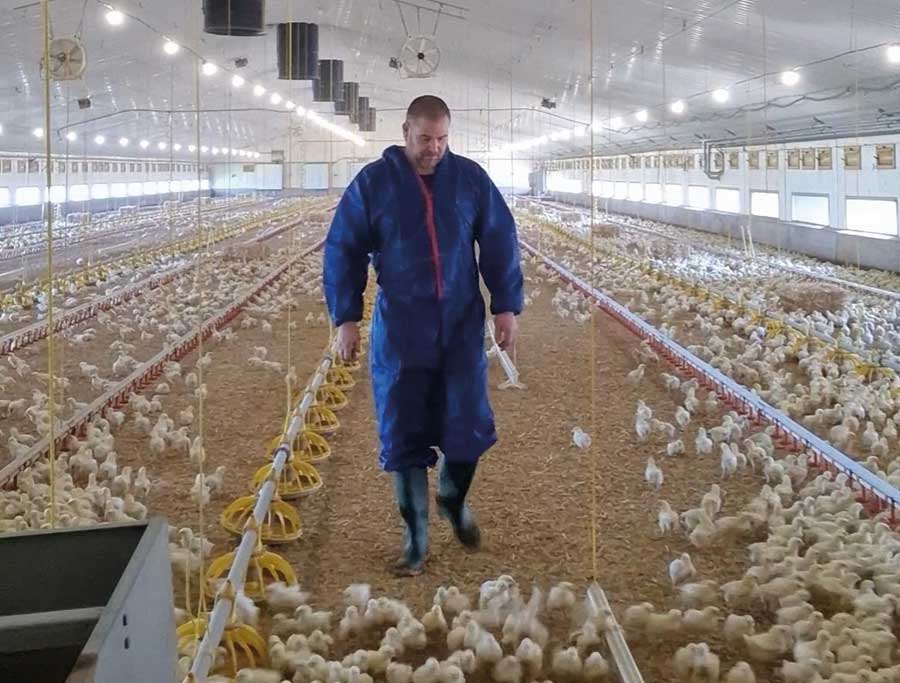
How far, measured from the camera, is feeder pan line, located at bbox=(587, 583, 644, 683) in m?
2.24

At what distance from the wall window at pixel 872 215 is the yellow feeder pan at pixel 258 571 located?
11420 mm

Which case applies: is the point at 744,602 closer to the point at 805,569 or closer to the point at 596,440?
the point at 805,569

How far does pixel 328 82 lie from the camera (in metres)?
16.4

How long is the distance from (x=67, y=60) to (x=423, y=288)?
5.50 metres

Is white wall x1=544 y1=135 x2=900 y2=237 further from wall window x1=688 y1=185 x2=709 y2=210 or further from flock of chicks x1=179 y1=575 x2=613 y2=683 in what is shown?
flock of chicks x1=179 y1=575 x2=613 y2=683

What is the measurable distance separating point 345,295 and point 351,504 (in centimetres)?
111

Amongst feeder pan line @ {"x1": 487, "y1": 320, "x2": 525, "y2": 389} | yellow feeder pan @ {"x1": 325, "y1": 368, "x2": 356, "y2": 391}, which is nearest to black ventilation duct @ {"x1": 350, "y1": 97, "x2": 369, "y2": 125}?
feeder pan line @ {"x1": 487, "y1": 320, "x2": 525, "y2": 389}

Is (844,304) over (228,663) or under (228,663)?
over

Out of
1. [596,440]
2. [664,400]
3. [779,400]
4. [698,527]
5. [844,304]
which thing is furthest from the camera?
[844,304]

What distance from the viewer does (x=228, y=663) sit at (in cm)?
237

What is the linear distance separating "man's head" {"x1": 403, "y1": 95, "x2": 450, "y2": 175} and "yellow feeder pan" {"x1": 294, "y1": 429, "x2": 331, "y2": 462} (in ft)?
5.79

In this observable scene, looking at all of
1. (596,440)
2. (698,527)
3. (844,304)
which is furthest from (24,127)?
(698,527)

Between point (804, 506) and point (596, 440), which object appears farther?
point (596, 440)

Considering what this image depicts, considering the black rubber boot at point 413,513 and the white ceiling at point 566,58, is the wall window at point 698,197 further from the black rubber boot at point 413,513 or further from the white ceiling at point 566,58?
the black rubber boot at point 413,513
